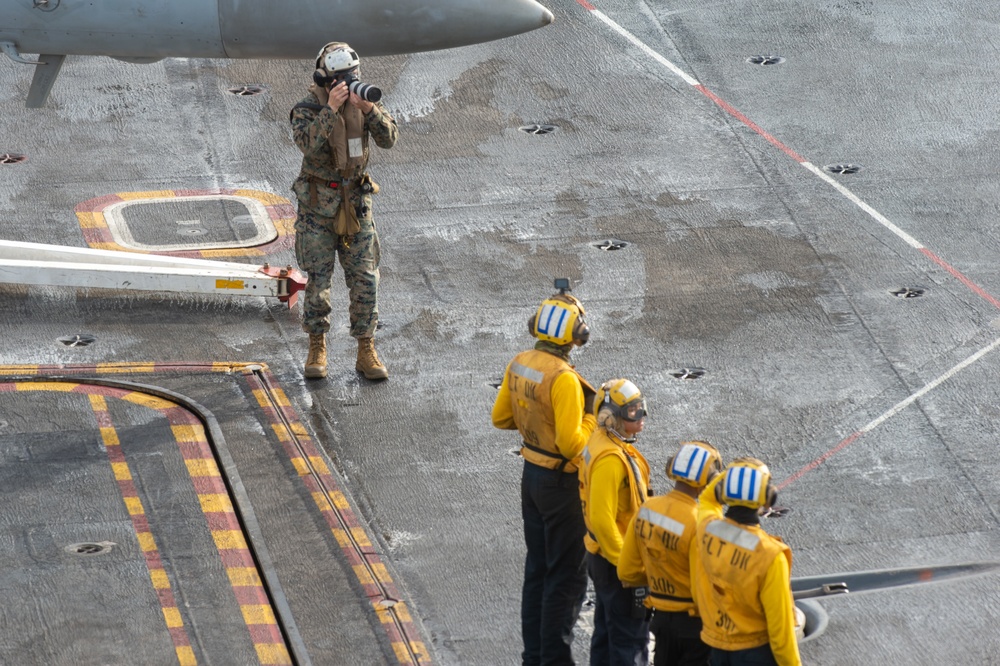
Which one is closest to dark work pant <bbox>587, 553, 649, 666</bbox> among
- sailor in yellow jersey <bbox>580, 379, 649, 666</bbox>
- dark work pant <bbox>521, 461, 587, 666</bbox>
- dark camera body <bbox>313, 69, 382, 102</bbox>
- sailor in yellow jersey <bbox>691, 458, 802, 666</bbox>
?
sailor in yellow jersey <bbox>580, 379, 649, 666</bbox>

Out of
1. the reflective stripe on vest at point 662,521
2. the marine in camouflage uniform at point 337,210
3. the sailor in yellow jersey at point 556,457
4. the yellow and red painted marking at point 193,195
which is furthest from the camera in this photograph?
the yellow and red painted marking at point 193,195

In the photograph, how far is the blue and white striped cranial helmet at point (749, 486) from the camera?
609 cm

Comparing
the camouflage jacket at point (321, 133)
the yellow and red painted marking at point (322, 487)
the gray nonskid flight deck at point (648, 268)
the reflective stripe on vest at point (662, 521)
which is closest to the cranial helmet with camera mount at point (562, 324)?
the reflective stripe on vest at point (662, 521)

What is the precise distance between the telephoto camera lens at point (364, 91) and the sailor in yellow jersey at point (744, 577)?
430 centimetres

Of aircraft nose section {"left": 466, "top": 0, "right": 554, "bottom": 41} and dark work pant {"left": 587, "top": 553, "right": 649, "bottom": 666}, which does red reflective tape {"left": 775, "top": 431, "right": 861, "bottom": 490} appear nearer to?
dark work pant {"left": 587, "top": 553, "right": 649, "bottom": 666}

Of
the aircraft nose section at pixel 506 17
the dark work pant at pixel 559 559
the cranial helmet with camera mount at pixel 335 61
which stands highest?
the aircraft nose section at pixel 506 17

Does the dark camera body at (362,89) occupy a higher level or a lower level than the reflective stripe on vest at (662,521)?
higher

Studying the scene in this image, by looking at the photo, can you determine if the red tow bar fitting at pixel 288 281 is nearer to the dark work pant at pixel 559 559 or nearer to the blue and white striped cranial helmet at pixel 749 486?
the dark work pant at pixel 559 559

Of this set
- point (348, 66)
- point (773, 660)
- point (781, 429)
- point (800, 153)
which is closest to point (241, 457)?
point (348, 66)

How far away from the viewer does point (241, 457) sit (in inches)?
373

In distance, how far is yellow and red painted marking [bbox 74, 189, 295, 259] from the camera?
1212 centimetres

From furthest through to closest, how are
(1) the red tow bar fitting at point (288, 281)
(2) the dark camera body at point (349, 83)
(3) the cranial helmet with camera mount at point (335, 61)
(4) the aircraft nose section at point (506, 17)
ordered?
(1) the red tow bar fitting at point (288, 281)
(2) the dark camera body at point (349, 83)
(3) the cranial helmet with camera mount at point (335, 61)
(4) the aircraft nose section at point (506, 17)

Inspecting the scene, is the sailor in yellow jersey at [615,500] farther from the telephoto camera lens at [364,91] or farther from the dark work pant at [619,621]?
the telephoto camera lens at [364,91]

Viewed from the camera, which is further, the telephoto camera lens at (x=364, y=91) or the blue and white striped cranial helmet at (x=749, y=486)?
the telephoto camera lens at (x=364, y=91)
